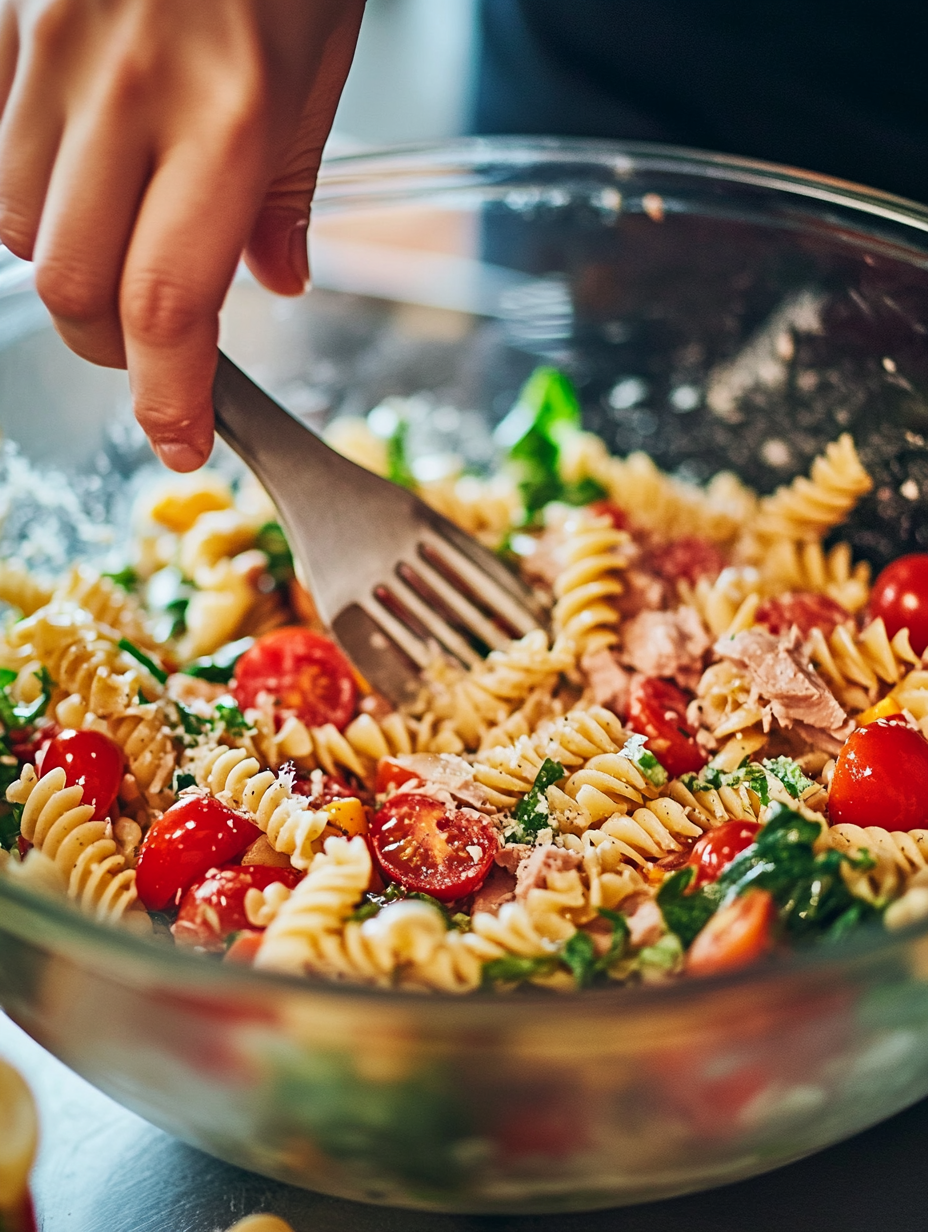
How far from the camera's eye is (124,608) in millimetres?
2264

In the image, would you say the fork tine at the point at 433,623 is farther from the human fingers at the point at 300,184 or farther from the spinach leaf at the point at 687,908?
the spinach leaf at the point at 687,908

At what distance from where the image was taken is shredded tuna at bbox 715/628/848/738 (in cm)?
184

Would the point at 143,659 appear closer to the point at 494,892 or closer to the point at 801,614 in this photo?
the point at 494,892

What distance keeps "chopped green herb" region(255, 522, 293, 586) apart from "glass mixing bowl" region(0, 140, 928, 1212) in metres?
0.38

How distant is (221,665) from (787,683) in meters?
1.09

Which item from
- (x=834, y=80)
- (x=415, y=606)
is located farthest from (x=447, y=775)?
(x=834, y=80)

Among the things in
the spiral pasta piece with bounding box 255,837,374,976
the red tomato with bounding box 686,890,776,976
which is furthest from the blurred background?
the red tomato with bounding box 686,890,776,976

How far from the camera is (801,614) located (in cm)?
213

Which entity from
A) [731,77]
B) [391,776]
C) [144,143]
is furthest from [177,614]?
[731,77]

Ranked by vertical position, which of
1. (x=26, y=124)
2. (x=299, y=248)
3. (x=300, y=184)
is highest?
(x=26, y=124)

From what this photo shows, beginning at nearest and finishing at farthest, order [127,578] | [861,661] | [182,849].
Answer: [182,849] → [861,661] → [127,578]

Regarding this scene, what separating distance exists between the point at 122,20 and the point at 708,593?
4.68 feet

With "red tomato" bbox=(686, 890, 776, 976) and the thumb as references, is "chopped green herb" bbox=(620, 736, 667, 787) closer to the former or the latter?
"red tomato" bbox=(686, 890, 776, 976)

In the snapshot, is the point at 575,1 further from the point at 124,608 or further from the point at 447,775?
the point at 447,775
